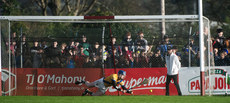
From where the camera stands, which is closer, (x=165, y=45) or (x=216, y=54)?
(x=165, y=45)

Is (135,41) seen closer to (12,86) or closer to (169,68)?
(169,68)

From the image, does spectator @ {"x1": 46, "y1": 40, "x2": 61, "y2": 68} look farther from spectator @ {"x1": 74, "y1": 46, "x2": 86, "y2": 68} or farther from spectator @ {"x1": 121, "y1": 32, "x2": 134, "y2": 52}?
spectator @ {"x1": 121, "y1": 32, "x2": 134, "y2": 52}

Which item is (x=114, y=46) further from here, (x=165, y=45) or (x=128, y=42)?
(x=165, y=45)

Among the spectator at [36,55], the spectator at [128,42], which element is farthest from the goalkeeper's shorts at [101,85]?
the spectator at [36,55]

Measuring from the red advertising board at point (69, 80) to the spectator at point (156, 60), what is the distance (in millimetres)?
175

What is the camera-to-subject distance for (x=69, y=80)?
1590 centimetres

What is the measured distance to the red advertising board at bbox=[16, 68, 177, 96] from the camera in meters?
15.8

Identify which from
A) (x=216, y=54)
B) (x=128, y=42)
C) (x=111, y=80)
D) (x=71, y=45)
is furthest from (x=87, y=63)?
(x=216, y=54)

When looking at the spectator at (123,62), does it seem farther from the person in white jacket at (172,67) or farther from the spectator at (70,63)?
the spectator at (70,63)

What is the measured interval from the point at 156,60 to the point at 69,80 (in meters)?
3.11

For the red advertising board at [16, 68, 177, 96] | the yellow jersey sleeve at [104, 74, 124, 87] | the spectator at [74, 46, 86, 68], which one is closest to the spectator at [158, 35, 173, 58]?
the red advertising board at [16, 68, 177, 96]

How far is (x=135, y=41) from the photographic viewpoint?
51.7 ft

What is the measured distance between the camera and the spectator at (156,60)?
626 inches

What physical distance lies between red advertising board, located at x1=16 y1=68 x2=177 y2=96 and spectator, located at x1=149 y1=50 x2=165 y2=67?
0.18 m
